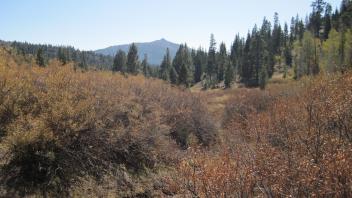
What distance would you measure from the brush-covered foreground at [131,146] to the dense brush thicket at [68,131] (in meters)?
0.04

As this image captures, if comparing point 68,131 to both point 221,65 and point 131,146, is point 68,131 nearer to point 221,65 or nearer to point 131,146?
point 131,146

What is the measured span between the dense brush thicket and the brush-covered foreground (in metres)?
0.04

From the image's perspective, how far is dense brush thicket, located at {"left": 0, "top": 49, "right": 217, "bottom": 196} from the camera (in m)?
→ 12.4

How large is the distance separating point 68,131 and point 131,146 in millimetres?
3493

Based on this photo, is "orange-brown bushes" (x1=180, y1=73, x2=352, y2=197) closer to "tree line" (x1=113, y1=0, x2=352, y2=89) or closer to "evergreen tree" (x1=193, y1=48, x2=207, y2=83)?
"tree line" (x1=113, y1=0, x2=352, y2=89)

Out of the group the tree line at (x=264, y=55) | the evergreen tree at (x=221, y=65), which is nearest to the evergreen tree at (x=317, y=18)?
the tree line at (x=264, y=55)

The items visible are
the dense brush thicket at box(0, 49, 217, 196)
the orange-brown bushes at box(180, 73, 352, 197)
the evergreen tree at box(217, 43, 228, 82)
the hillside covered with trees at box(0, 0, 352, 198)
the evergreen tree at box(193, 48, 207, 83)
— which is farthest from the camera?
the evergreen tree at box(193, 48, 207, 83)

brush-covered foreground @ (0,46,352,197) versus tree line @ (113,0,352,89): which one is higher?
tree line @ (113,0,352,89)

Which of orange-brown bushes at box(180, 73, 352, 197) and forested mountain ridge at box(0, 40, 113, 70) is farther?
forested mountain ridge at box(0, 40, 113, 70)

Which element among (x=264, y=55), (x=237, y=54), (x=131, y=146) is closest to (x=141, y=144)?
(x=131, y=146)

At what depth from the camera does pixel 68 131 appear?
13.5m

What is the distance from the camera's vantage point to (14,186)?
11.7 m

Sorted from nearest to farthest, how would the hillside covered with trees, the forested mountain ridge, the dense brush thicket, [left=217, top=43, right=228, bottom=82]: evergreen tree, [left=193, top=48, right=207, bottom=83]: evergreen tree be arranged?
the hillside covered with trees → the dense brush thicket → the forested mountain ridge → [left=217, top=43, right=228, bottom=82]: evergreen tree → [left=193, top=48, right=207, bottom=83]: evergreen tree

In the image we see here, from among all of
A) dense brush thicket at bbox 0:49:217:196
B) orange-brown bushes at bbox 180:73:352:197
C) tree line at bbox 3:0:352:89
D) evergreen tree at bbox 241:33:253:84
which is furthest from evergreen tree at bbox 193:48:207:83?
orange-brown bushes at bbox 180:73:352:197
